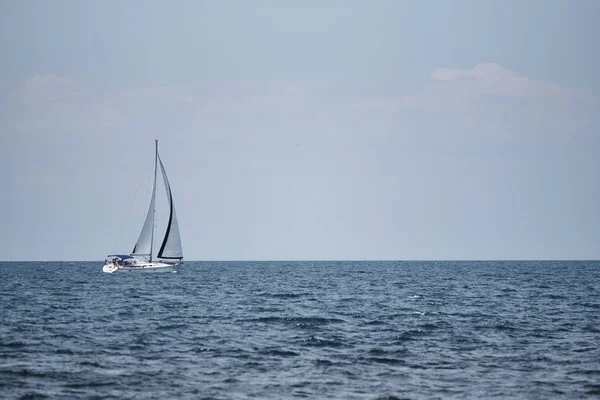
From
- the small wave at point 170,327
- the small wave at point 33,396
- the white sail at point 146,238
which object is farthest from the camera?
the white sail at point 146,238

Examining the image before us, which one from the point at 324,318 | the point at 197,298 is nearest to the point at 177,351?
the point at 324,318

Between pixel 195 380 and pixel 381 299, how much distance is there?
39006 mm

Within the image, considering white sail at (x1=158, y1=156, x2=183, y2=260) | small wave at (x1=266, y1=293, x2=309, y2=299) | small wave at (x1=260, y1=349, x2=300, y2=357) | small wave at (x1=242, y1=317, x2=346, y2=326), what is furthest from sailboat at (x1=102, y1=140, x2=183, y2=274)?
small wave at (x1=260, y1=349, x2=300, y2=357)

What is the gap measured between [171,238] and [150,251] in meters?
3.65

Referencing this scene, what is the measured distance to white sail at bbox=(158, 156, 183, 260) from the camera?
110 m

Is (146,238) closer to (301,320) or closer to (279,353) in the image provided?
(301,320)

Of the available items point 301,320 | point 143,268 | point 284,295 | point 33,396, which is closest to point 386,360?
point 33,396

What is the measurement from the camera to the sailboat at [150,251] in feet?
345

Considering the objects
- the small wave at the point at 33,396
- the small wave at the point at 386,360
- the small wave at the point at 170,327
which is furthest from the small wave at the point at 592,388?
the small wave at the point at 170,327

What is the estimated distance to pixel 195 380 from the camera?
2678cm

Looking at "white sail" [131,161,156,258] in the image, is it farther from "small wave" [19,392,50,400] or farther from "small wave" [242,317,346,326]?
"small wave" [19,392,50,400]

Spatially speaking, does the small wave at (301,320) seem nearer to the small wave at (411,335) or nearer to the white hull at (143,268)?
the small wave at (411,335)

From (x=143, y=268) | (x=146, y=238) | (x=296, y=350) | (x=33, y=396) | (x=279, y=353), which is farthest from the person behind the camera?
(x=146, y=238)

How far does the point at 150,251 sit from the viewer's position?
110 metres
